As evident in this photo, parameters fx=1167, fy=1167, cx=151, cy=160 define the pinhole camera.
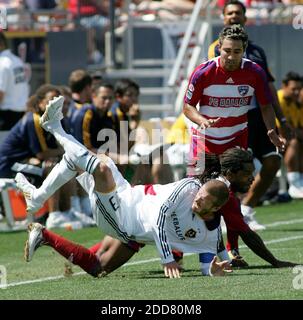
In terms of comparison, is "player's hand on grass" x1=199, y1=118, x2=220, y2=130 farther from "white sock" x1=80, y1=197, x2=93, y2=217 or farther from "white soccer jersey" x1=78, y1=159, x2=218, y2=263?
"white sock" x1=80, y1=197, x2=93, y2=217

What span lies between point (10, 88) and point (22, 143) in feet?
4.71

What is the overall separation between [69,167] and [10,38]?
9.47 metres

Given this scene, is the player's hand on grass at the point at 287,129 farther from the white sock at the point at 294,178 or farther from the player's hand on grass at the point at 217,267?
the white sock at the point at 294,178

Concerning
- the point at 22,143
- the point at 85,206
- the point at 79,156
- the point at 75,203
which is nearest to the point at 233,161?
the point at 79,156

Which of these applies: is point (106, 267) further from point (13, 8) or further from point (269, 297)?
point (13, 8)

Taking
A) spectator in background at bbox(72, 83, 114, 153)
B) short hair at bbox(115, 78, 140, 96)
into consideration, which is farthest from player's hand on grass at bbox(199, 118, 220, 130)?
short hair at bbox(115, 78, 140, 96)

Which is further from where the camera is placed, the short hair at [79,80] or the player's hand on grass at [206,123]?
the short hair at [79,80]

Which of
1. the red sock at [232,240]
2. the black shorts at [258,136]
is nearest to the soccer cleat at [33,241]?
the red sock at [232,240]

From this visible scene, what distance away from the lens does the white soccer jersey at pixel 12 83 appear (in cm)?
1521

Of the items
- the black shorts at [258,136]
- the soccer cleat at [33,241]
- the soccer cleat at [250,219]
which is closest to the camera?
the soccer cleat at [33,241]

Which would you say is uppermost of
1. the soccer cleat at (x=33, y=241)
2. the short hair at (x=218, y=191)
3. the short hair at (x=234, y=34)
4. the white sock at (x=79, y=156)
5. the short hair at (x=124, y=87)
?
the short hair at (x=234, y=34)

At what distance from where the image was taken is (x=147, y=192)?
30.0ft

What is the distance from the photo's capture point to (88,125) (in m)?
14.4

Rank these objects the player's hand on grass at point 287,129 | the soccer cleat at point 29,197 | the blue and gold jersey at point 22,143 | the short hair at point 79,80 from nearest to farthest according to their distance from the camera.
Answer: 1. the soccer cleat at point 29,197
2. the player's hand on grass at point 287,129
3. the blue and gold jersey at point 22,143
4. the short hair at point 79,80
